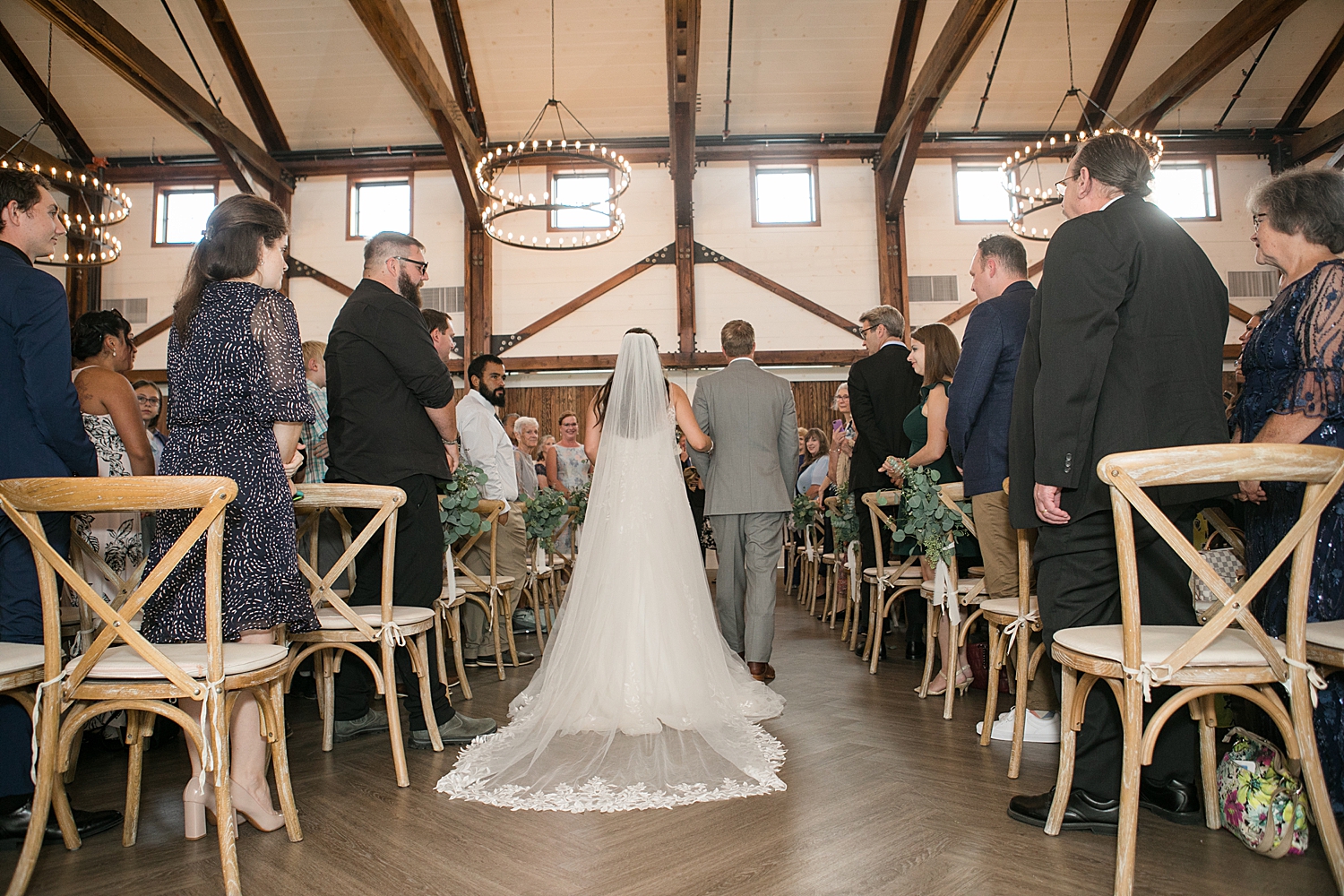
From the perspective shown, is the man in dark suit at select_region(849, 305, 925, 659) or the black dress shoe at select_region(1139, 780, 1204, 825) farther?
the man in dark suit at select_region(849, 305, 925, 659)

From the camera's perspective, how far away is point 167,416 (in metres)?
2.40

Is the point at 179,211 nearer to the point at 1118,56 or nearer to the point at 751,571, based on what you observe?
the point at 751,571

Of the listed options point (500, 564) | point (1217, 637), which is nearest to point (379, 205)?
point (500, 564)

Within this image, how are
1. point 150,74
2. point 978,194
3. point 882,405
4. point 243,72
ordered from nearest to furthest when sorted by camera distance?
1. point 882,405
2. point 150,74
3. point 243,72
4. point 978,194

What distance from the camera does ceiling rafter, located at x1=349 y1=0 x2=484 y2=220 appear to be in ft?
29.6

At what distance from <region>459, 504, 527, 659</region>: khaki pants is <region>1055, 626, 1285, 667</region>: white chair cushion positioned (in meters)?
3.30

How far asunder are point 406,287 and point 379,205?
10.2m

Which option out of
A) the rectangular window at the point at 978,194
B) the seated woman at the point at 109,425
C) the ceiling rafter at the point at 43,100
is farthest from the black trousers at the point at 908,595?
the ceiling rafter at the point at 43,100

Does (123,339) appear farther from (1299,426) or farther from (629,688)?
(1299,426)

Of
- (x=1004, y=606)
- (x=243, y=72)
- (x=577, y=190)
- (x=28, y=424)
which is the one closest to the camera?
(x=28, y=424)

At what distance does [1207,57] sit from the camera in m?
10.2

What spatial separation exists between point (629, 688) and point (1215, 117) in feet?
44.1

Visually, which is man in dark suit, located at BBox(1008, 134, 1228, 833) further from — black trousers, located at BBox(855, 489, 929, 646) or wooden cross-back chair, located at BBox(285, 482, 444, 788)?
black trousers, located at BBox(855, 489, 929, 646)

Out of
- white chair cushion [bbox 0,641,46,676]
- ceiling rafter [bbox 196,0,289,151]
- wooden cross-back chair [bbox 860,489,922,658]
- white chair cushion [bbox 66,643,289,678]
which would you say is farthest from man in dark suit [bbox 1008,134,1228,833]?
ceiling rafter [bbox 196,0,289,151]
